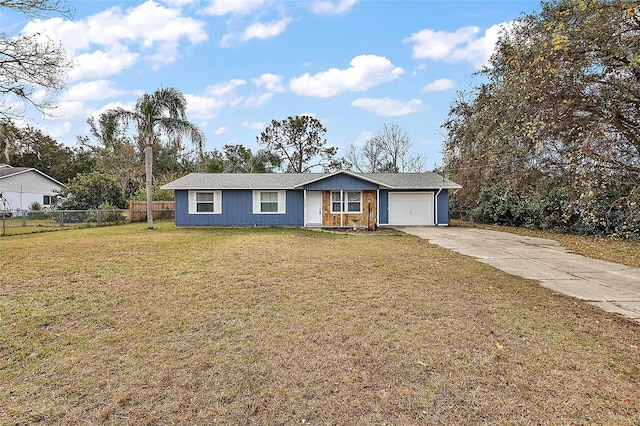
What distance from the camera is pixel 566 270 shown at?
7020mm

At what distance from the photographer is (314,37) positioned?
13656 millimetres

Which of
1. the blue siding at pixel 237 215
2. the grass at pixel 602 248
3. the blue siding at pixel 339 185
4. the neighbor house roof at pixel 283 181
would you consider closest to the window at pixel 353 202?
the blue siding at pixel 339 185

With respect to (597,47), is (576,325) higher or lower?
lower

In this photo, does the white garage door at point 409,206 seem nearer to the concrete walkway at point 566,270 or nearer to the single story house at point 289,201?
the single story house at point 289,201

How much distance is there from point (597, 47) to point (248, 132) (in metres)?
32.1

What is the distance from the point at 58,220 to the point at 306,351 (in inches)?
709

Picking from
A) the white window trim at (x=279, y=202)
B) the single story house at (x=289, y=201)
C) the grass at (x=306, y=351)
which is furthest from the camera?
the white window trim at (x=279, y=202)

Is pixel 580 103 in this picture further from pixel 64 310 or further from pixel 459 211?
pixel 459 211

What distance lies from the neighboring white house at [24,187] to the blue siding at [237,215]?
14.4 metres

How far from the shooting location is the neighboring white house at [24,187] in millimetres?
24156

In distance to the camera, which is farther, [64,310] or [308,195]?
[308,195]

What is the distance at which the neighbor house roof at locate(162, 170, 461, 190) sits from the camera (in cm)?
1617

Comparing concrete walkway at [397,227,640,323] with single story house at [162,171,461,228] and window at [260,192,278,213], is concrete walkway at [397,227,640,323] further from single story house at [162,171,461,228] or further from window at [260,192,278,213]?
window at [260,192,278,213]

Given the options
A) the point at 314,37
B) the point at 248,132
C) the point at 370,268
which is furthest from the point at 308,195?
the point at 248,132
